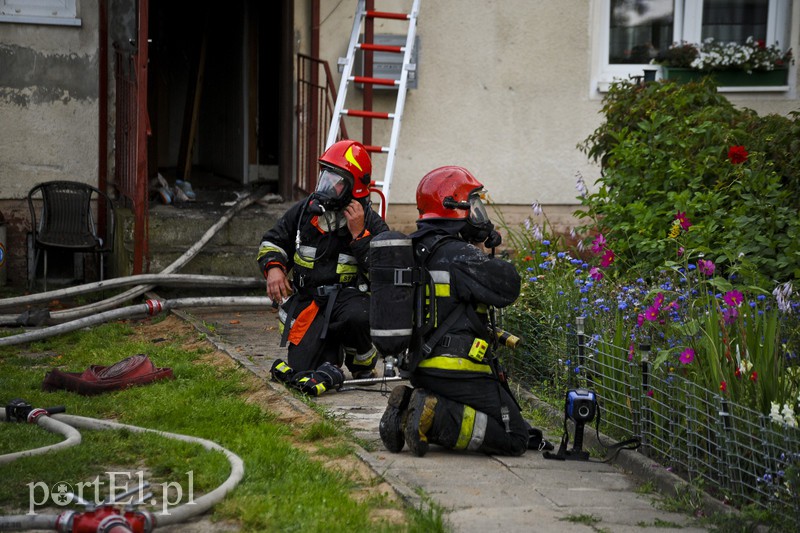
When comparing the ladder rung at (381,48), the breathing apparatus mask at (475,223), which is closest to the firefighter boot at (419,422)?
the breathing apparatus mask at (475,223)

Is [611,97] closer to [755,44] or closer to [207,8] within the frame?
[755,44]

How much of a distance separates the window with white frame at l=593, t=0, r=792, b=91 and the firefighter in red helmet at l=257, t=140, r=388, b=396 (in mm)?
5667

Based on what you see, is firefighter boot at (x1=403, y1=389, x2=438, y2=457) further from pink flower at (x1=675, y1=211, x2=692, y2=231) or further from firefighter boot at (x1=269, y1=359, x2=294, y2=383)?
pink flower at (x1=675, y1=211, x2=692, y2=231)

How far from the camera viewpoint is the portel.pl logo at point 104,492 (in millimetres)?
4529

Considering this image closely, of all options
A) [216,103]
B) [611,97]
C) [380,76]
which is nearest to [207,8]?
[216,103]

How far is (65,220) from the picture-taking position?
11.0 m

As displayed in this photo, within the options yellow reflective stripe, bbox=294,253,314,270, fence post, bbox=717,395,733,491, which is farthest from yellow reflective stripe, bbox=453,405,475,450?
yellow reflective stripe, bbox=294,253,314,270

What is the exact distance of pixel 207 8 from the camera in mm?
14555

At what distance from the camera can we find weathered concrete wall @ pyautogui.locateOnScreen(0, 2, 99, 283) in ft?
36.0

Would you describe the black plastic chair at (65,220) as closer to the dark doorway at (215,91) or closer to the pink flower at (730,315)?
the dark doorway at (215,91)

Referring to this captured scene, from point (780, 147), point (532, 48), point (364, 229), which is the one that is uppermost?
point (532, 48)

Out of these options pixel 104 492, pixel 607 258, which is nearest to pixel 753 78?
pixel 607 258

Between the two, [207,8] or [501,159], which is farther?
[207,8]

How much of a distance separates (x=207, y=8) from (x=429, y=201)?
382 inches
